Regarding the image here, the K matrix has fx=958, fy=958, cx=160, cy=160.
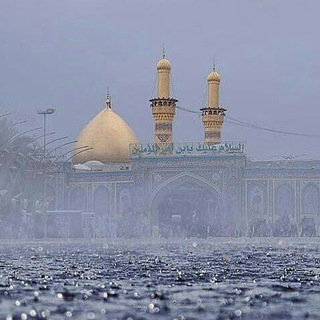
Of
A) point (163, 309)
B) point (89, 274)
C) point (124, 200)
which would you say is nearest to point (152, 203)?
point (124, 200)

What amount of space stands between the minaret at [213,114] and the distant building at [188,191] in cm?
16

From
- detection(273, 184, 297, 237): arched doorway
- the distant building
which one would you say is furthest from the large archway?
detection(273, 184, 297, 237): arched doorway

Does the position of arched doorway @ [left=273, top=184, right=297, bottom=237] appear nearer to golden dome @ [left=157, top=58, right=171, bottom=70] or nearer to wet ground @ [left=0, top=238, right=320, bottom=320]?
golden dome @ [left=157, top=58, right=171, bottom=70]

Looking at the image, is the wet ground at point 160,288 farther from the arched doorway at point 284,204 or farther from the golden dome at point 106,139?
the golden dome at point 106,139

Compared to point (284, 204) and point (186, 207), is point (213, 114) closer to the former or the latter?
point (186, 207)

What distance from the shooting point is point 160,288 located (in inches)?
716

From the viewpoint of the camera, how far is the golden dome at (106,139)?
216 ft

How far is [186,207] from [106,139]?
925cm

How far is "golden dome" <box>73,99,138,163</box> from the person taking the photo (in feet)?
216

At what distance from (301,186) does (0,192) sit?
18.1m

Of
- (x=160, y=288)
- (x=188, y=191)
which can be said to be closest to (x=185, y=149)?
(x=188, y=191)

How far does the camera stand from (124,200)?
60406 mm

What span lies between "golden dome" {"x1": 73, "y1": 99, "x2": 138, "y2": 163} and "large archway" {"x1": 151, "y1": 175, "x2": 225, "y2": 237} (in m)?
7.10

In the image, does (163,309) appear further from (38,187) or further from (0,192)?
(38,187)
